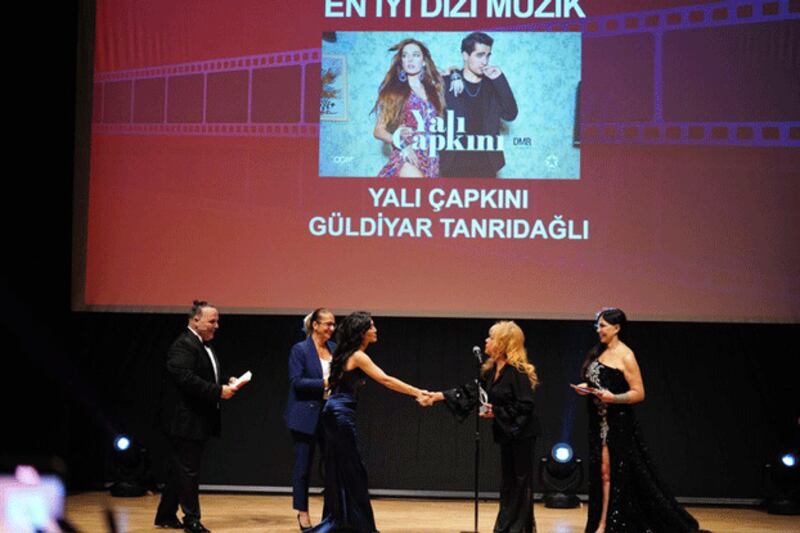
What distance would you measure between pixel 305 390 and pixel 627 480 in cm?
212

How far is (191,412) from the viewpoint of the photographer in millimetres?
6531

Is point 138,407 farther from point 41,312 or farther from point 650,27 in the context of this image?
point 650,27

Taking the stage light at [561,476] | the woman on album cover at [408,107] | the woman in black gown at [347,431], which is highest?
the woman on album cover at [408,107]

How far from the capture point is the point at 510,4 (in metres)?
8.02

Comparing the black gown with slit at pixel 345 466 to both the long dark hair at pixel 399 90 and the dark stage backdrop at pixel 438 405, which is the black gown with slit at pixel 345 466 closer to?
the long dark hair at pixel 399 90

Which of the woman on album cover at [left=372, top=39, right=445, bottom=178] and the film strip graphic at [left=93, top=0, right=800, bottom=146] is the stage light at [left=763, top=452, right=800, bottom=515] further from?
the woman on album cover at [left=372, top=39, right=445, bottom=178]

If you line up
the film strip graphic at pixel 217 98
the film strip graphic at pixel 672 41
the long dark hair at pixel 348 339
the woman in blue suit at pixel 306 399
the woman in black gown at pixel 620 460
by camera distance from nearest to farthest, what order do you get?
1. the long dark hair at pixel 348 339
2. the woman in black gown at pixel 620 460
3. the woman in blue suit at pixel 306 399
4. the film strip graphic at pixel 672 41
5. the film strip graphic at pixel 217 98

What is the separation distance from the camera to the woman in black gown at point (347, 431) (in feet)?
19.8

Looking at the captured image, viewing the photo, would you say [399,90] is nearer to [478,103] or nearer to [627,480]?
[478,103]

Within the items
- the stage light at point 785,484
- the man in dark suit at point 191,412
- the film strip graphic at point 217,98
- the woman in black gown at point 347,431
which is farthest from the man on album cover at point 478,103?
the stage light at point 785,484

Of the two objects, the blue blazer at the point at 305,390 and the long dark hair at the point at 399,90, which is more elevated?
the long dark hair at the point at 399,90

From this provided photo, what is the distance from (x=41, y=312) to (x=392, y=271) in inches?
116

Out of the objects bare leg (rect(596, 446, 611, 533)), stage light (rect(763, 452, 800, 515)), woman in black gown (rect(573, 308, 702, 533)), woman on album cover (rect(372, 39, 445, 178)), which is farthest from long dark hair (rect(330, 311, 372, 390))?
stage light (rect(763, 452, 800, 515))

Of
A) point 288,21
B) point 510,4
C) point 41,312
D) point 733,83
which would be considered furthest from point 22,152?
point 733,83
